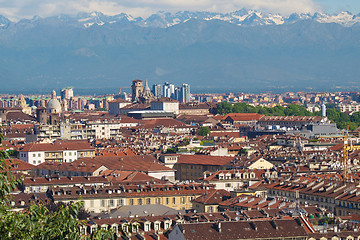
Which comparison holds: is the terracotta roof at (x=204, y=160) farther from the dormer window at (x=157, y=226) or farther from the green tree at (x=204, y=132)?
the green tree at (x=204, y=132)

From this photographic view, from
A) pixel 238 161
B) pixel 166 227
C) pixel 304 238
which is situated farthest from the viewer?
pixel 238 161

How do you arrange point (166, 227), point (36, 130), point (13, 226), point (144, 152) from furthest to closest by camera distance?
point (36, 130) < point (144, 152) < point (166, 227) < point (13, 226)

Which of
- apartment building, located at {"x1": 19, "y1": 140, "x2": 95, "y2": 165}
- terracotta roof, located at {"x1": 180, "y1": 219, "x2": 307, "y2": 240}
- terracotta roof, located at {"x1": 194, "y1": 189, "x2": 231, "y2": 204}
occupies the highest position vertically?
terracotta roof, located at {"x1": 180, "y1": 219, "x2": 307, "y2": 240}

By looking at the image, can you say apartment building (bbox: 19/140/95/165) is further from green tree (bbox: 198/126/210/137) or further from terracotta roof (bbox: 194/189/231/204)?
green tree (bbox: 198/126/210/137)

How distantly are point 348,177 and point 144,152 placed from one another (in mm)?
33971

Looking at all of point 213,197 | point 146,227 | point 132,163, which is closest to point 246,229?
point 146,227

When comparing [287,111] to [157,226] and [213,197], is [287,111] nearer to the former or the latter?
[213,197]

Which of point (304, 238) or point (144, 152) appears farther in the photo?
point (144, 152)

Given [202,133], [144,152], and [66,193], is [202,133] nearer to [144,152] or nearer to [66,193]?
[144,152]

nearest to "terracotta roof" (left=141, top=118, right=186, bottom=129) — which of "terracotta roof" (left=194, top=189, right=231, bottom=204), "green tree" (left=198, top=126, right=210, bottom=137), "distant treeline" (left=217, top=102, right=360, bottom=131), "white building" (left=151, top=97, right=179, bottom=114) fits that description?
"green tree" (left=198, top=126, right=210, bottom=137)

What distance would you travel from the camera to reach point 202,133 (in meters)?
126

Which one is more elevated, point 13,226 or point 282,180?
point 13,226

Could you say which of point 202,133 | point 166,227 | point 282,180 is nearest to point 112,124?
point 202,133

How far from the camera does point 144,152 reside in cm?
8744
